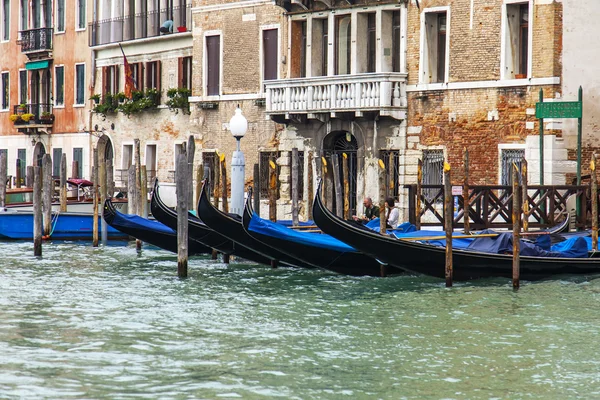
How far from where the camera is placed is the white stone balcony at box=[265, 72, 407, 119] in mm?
18094

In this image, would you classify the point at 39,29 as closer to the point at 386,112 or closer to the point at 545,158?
the point at 386,112

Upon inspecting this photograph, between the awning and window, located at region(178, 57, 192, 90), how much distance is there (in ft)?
16.4

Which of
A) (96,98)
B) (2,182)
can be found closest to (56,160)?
(96,98)

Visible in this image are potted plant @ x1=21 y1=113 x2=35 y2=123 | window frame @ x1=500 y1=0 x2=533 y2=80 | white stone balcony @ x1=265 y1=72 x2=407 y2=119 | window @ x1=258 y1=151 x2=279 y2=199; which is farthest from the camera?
potted plant @ x1=21 y1=113 x2=35 y2=123

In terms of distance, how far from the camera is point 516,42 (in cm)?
1691

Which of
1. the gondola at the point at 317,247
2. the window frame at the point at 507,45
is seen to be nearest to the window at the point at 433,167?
the window frame at the point at 507,45

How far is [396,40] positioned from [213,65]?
386cm

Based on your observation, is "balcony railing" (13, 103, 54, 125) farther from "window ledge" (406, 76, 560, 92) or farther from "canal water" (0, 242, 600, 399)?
"canal water" (0, 242, 600, 399)

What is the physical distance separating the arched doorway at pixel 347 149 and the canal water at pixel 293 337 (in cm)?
537

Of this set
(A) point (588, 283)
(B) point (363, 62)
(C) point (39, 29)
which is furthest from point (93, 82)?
(A) point (588, 283)

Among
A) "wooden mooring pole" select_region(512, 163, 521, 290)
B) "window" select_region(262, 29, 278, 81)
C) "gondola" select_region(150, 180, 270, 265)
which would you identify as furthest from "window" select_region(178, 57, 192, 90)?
"wooden mooring pole" select_region(512, 163, 521, 290)

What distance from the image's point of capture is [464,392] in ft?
24.8

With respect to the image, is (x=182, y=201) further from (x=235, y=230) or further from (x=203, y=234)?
(x=203, y=234)

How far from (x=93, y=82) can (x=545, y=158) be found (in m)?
11.3
